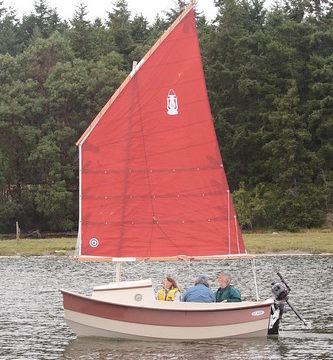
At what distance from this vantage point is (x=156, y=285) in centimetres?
4172

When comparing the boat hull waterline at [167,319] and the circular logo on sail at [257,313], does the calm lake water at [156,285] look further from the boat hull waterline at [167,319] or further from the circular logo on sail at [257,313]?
the circular logo on sail at [257,313]

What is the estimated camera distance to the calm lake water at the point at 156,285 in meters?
25.0

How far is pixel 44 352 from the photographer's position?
990 inches

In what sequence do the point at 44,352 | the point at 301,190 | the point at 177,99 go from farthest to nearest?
the point at 301,190, the point at 177,99, the point at 44,352

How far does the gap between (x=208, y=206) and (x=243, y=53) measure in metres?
64.2

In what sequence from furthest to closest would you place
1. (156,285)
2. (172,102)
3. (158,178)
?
(156,285)
(158,178)
(172,102)

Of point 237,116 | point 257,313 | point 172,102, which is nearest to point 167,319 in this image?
point 257,313

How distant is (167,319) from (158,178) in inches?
173

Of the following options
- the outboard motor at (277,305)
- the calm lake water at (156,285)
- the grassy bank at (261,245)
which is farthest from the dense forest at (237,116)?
the outboard motor at (277,305)

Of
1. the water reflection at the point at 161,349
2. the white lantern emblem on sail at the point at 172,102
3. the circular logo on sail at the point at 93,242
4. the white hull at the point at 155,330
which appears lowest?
the water reflection at the point at 161,349

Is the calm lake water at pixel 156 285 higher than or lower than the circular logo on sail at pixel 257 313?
lower

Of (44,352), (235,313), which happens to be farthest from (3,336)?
(235,313)

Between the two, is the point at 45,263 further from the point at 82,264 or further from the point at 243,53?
the point at 243,53

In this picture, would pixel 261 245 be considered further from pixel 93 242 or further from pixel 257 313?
pixel 93 242
